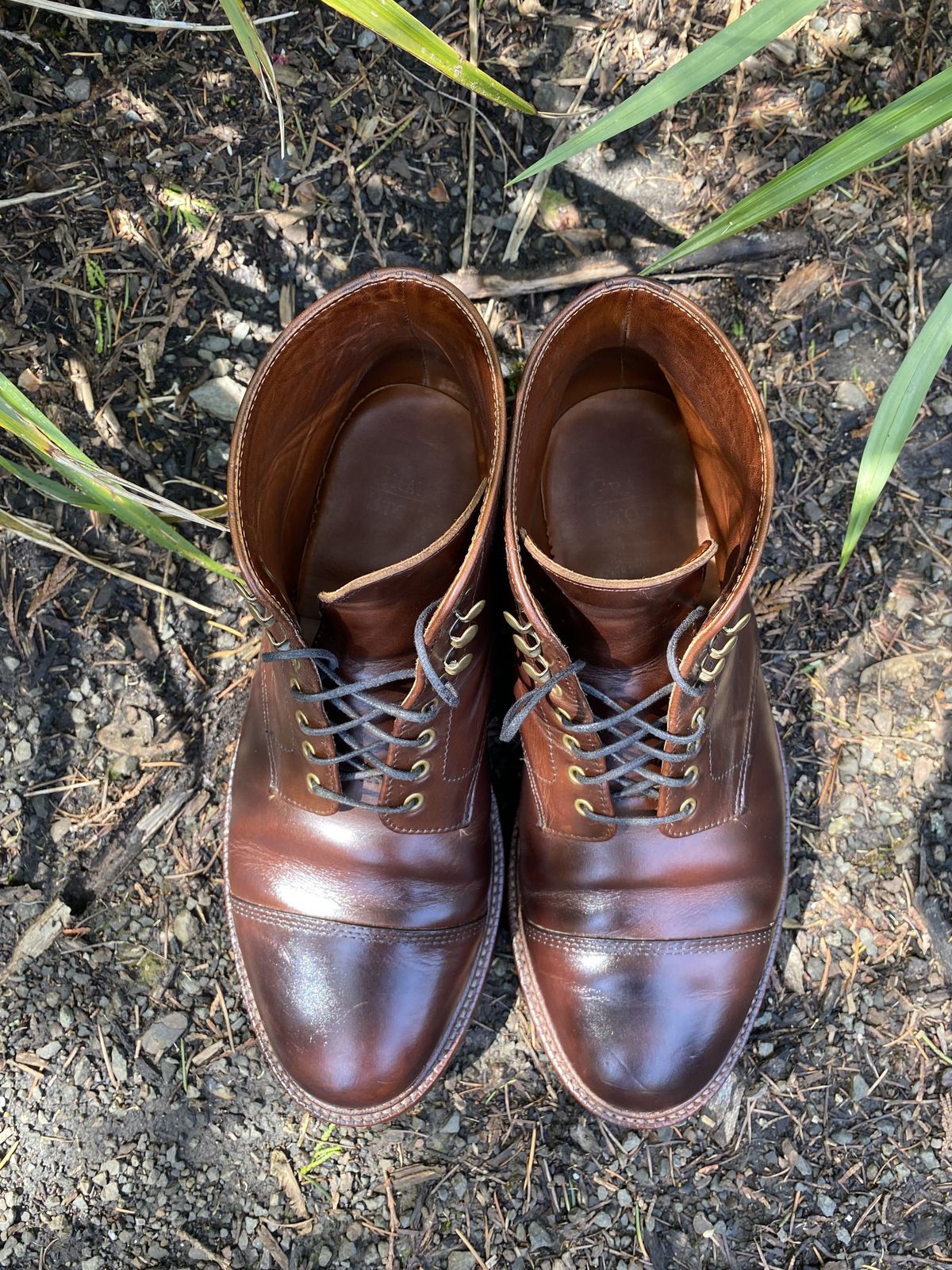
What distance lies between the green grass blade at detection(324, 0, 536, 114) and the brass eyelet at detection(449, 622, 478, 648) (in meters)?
0.96

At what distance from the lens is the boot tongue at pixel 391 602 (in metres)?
1.68

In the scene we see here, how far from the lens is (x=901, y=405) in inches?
69.3

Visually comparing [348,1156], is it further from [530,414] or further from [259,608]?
[530,414]

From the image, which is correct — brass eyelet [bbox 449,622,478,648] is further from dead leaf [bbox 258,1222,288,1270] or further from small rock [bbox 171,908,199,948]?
dead leaf [bbox 258,1222,288,1270]

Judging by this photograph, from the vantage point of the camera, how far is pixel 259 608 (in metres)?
1.74

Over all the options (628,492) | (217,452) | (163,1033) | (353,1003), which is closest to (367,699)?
(353,1003)

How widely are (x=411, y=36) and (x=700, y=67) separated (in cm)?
50

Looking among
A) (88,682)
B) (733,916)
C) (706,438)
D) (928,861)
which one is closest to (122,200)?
(88,682)

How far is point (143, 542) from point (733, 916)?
5.39ft

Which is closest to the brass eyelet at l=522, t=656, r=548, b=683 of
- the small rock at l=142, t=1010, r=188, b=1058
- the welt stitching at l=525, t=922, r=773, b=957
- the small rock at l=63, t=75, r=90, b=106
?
the welt stitching at l=525, t=922, r=773, b=957

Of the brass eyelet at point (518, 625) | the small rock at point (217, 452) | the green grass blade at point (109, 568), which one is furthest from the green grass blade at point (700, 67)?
the green grass blade at point (109, 568)

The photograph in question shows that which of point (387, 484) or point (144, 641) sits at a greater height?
point (387, 484)

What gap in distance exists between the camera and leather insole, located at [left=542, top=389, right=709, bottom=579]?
205 centimetres

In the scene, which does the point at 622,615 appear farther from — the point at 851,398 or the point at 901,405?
the point at 851,398
